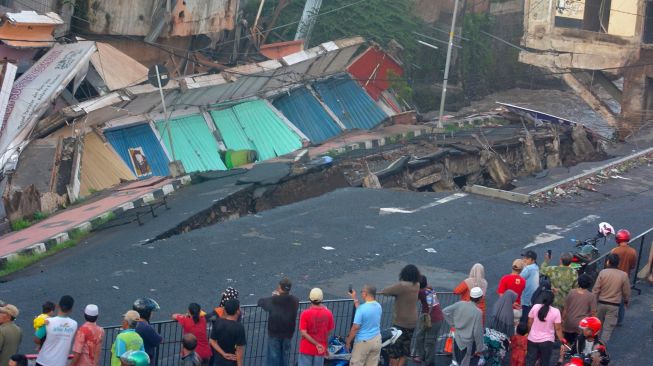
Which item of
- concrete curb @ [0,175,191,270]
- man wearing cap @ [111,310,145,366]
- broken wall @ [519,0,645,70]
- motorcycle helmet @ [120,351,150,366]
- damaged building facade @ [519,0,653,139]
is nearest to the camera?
motorcycle helmet @ [120,351,150,366]

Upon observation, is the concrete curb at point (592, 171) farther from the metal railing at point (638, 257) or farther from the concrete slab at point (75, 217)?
the concrete slab at point (75, 217)

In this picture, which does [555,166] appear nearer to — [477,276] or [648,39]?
[648,39]

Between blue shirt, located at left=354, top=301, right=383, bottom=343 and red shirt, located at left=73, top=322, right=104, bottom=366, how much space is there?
263 centimetres

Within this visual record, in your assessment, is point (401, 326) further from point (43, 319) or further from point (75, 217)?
point (75, 217)

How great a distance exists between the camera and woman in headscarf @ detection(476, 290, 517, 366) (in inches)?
426

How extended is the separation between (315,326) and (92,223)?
8984 mm

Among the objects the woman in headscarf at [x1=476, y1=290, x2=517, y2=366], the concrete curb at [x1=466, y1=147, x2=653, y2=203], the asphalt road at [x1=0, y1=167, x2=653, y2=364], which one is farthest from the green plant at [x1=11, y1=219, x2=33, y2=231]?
the woman in headscarf at [x1=476, y1=290, x2=517, y2=366]

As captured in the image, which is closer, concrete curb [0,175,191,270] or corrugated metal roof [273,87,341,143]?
concrete curb [0,175,191,270]

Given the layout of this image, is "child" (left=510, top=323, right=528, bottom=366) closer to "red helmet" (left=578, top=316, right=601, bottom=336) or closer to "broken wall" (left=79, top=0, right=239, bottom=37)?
"red helmet" (left=578, top=316, right=601, bottom=336)

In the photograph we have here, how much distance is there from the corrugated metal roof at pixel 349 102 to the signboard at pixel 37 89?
819cm

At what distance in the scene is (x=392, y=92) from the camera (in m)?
31.1

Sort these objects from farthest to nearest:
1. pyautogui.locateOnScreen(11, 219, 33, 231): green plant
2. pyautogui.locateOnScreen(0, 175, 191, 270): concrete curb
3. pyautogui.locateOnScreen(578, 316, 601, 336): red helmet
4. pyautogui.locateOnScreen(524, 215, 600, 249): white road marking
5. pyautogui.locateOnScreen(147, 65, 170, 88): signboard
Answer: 1. pyautogui.locateOnScreen(147, 65, 170, 88): signboard
2. pyautogui.locateOnScreen(11, 219, 33, 231): green plant
3. pyautogui.locateOnScreen(524, 215, 600, 249): white road marking
4. pyautogui.locateOnScreen(0, 175, 191, 270): concrete curb
5. pyautogui.locateOnScreen(578, 316, 601, 336): red helmet

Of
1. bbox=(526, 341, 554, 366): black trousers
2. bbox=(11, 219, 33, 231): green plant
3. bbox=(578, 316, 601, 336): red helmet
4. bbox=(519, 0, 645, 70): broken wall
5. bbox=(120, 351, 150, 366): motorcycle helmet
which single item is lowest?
bbox=(11, 219, 33, 231): green plant

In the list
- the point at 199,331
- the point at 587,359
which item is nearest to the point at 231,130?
the point at 199,331
